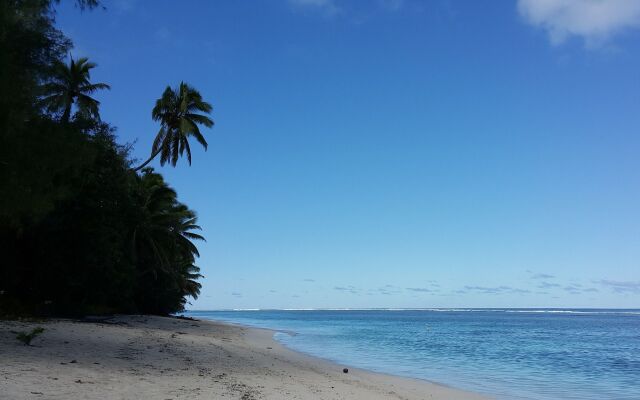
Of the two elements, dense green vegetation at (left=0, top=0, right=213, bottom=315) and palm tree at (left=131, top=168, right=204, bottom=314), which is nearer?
dense green vegetation at (left=0, top=0, right=213, bottom=315)

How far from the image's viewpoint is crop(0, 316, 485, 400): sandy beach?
7.79m

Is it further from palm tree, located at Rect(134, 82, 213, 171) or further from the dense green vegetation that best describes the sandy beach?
palm tree, located at Rect(134, 82, 213, 171)

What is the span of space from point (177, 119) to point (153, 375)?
26766mm

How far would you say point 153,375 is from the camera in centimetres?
974

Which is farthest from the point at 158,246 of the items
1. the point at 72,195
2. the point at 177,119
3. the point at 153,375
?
the point at 153,375

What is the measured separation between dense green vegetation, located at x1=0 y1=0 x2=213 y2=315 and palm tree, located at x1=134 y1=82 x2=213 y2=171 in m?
0.07

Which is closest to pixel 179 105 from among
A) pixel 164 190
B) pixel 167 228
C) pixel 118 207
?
pixel 164 190

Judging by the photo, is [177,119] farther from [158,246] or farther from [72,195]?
[72,195]

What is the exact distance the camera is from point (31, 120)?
940 cm

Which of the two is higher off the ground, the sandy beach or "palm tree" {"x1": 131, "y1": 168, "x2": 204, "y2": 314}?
"palm tree" {"x1": 131, "y1": 168, "x2": 204, "y2": 314}

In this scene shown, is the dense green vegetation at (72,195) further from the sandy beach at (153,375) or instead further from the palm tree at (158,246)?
the sandy beach at (153,375)

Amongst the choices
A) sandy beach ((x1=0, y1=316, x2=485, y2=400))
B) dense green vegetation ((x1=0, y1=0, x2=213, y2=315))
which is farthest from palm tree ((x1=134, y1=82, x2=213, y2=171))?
sandy beach ((x1=0, y1=316, x2=485, y2=400))

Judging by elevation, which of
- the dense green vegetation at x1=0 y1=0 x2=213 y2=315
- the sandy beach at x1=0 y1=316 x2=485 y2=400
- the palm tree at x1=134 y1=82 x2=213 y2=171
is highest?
the palm tree at x1=134 y1=82 x2=213 y2=171

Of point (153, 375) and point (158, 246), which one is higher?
point (158, 246)
